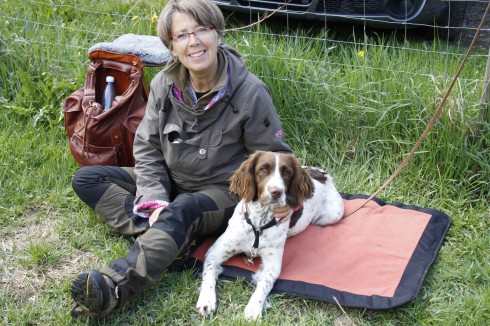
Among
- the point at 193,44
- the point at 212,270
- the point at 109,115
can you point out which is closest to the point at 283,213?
the point at 212,270

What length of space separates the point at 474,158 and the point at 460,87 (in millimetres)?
476

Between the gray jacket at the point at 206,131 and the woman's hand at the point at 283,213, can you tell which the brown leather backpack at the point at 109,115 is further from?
the woman's hand at the point at 283,213

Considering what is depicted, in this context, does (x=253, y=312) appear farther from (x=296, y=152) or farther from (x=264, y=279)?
Result: (x=296, y=152)

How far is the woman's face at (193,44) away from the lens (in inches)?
133

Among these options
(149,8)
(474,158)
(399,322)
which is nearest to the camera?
(399,322)

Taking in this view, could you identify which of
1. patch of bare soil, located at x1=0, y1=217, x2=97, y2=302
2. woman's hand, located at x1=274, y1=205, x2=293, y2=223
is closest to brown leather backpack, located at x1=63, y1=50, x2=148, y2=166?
patch of bare soil, located at x1=0, y1=217, x2=97, y2=302

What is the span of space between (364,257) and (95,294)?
1513mm

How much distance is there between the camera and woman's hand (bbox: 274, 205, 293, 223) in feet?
11.0

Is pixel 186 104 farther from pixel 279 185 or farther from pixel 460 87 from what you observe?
pixel 460 87

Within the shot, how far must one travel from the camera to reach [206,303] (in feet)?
10.5

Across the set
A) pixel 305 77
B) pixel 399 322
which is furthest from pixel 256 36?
pixel 399 322

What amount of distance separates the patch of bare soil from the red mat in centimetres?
68

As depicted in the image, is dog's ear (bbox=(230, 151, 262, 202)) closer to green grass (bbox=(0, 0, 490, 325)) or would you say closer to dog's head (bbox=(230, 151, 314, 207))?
dog's head (bbox=(230, 151, 314, 207))

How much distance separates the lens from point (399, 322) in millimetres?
3164
